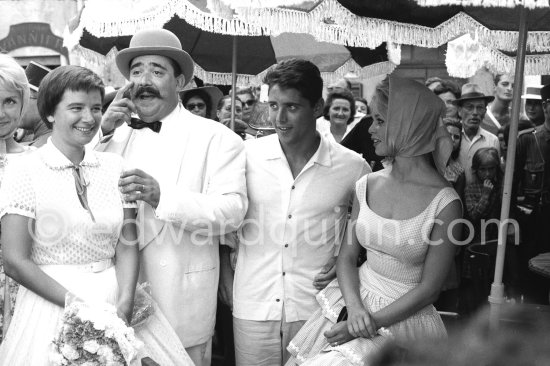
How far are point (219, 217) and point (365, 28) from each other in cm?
120

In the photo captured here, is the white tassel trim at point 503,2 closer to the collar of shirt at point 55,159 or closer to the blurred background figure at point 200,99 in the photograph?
the collar of shirt at point 55,159

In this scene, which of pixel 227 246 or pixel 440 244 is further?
pixel 227 246

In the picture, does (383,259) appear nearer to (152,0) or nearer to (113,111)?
(113,111)

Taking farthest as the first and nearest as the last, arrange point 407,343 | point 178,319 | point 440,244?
point 178,319 → point 440,244 → point 407,343

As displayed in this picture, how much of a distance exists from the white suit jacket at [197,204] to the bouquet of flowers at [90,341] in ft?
2.43

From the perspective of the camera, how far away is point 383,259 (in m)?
3.71

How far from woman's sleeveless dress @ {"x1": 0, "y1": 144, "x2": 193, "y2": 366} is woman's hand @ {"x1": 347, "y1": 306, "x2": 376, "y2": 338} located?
3.03ft

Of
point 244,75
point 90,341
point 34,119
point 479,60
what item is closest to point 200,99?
point 244,75

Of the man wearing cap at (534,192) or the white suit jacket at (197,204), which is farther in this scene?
the man wearing cap at (534,192)

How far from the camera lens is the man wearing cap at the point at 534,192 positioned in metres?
6.16

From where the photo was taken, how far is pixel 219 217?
3.74m

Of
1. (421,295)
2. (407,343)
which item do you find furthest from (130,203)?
(407,343)

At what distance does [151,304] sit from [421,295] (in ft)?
4.34

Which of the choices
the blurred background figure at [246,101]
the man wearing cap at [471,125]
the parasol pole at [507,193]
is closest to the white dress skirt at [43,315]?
the parasol pole at [507,193]
